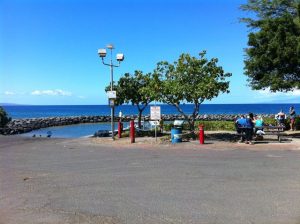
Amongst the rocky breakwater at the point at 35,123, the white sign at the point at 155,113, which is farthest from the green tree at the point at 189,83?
the rocky breakwater at the point at 35,123

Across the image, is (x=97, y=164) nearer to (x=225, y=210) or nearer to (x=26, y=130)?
(x=225, y=210)

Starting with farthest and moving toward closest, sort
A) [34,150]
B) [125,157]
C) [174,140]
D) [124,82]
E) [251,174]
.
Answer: [124,82] < [174,140] < [34,150] < [125,157] < [251,174]

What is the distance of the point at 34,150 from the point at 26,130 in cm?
2502

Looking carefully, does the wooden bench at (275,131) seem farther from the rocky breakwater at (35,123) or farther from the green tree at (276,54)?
the rocky breakwater at (35,123)

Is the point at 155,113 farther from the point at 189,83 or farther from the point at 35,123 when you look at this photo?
the point at 35,123

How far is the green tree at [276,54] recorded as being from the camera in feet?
81.4

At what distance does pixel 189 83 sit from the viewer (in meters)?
25.6

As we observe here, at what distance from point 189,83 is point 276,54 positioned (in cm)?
483

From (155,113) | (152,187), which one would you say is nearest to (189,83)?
(155,113)

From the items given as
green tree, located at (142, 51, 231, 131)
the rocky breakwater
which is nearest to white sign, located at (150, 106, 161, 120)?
green tree, located at (142, 51, 231, 131)

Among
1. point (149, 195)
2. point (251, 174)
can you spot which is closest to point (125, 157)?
point (251, 174)

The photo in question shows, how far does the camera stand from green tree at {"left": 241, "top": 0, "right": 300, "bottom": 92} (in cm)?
2482

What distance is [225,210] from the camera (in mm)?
8953

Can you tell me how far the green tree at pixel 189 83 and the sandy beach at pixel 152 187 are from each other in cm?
617
